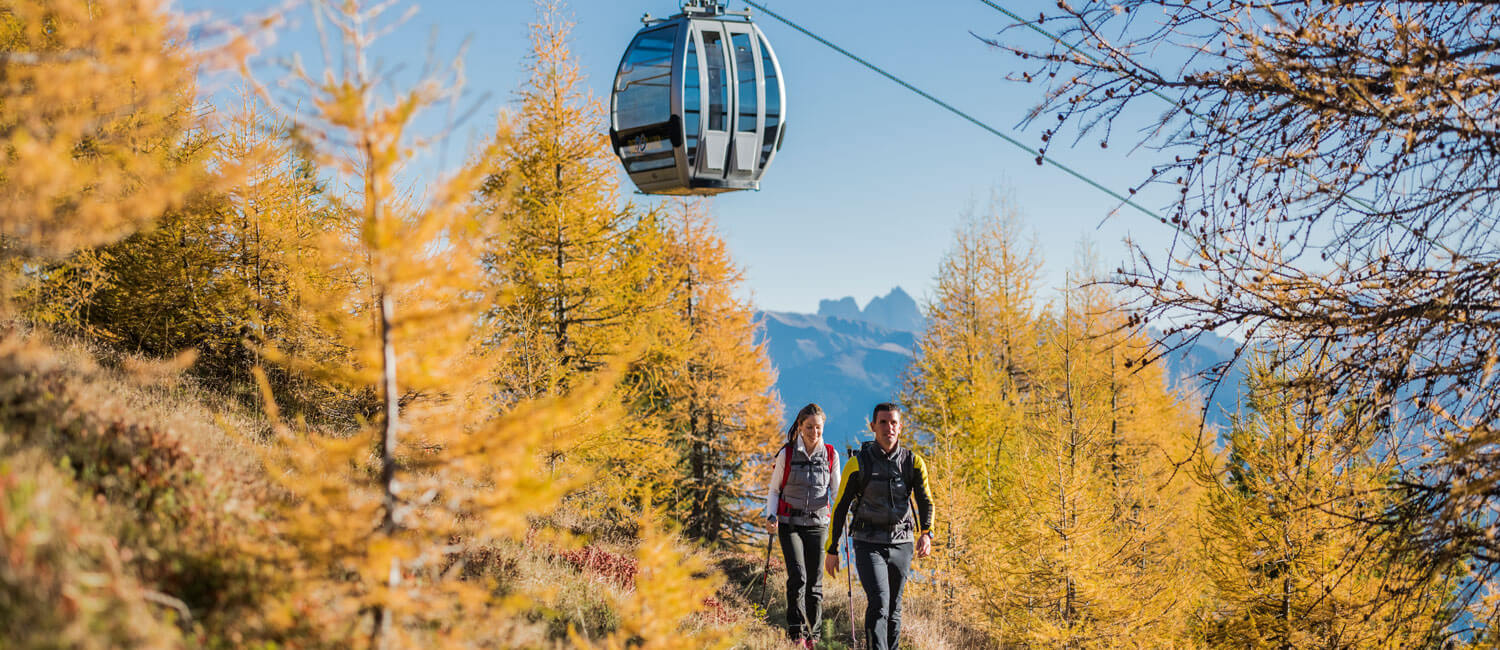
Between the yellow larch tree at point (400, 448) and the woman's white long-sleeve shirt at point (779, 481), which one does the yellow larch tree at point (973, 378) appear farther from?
the yellow larch tree at point (400, 448)

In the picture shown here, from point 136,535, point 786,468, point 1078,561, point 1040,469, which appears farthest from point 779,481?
point 1040,469

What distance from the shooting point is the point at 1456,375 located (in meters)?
3.43

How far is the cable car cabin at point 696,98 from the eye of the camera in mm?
7668

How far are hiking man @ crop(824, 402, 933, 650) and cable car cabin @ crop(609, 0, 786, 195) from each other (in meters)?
3.73

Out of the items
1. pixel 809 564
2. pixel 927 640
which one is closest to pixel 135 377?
pixel 809 564

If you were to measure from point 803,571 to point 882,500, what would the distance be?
3.44ft

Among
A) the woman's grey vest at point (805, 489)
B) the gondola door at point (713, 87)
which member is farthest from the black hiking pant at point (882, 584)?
the gondola door at point (713, 87)

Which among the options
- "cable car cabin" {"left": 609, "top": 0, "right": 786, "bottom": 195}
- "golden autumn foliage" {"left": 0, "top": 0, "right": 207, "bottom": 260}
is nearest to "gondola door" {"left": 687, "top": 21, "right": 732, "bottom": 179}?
"cable car cabin" {"left": 609, "top": 0, "right": 786, "bottom": 195}

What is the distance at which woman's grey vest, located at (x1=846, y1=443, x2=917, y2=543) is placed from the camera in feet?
17.9

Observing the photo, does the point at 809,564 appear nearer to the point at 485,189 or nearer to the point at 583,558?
the point at 583,558

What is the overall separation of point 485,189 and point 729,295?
31.6ft

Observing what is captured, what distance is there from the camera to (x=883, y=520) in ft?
17.9

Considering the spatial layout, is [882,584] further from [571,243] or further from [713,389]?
[713,389]

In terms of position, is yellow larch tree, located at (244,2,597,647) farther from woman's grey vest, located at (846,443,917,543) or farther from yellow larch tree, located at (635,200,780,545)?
yellow larch tree, located at (635,200,780,545)
